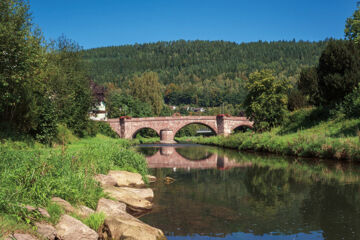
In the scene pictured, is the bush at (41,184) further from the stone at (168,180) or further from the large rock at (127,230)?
the stone at (168,180)

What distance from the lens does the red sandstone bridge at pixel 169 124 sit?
200 feet

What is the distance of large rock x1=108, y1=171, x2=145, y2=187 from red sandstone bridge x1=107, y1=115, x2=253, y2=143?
4738cm

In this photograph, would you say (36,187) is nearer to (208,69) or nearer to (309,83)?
(309,83)

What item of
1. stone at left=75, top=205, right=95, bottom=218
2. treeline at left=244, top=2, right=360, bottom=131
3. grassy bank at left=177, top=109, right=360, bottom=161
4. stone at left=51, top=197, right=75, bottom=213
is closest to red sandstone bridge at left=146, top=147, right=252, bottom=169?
grassy bank at left=177, top=109, right=360, bottom=161

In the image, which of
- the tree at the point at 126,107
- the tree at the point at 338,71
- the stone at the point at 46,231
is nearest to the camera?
the stone at the point at 46,231

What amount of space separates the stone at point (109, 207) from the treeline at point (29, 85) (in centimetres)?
1009

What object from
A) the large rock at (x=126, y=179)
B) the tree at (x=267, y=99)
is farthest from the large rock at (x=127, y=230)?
the tree at (x=267, y=99)

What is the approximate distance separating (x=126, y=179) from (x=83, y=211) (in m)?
5.13

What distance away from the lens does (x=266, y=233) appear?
25.9 ft

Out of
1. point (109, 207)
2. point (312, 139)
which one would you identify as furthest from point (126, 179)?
point (312, 139)

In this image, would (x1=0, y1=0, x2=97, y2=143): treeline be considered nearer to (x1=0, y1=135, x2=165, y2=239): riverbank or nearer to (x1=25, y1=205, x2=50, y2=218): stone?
(x1=0, y1=135, x2=165, y2=239): riverbank

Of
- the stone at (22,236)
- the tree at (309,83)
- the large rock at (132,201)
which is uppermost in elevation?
the tree at (309,83)

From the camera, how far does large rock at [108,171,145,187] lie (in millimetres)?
12477

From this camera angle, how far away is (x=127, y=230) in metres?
6.92
